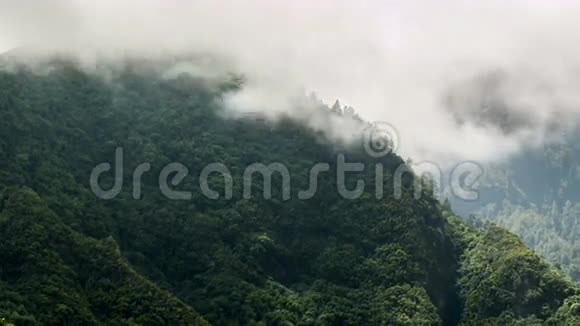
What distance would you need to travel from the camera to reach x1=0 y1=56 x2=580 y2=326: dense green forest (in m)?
96.1

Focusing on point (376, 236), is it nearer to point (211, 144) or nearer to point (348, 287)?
point (348, 287)

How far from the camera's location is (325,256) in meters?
119

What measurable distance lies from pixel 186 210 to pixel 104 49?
42.2m

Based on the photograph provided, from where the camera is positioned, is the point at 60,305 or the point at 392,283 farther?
the point at 392,283

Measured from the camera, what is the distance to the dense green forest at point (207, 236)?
315 feet

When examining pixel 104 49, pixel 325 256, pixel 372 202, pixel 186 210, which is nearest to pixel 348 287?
pixel 325 256

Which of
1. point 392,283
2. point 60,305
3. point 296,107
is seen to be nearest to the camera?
point 60,305

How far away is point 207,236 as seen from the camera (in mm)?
113250

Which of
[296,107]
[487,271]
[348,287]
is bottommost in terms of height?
[348,287]

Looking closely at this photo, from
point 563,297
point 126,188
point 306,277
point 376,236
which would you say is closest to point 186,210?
point 126,188

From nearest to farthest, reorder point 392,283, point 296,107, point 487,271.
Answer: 1. point 392,283
2. point 487,271
3. point 296,107

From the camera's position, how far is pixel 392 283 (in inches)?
4518

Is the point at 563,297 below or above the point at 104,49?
below

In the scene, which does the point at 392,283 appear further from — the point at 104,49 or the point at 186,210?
the point at 104,49
